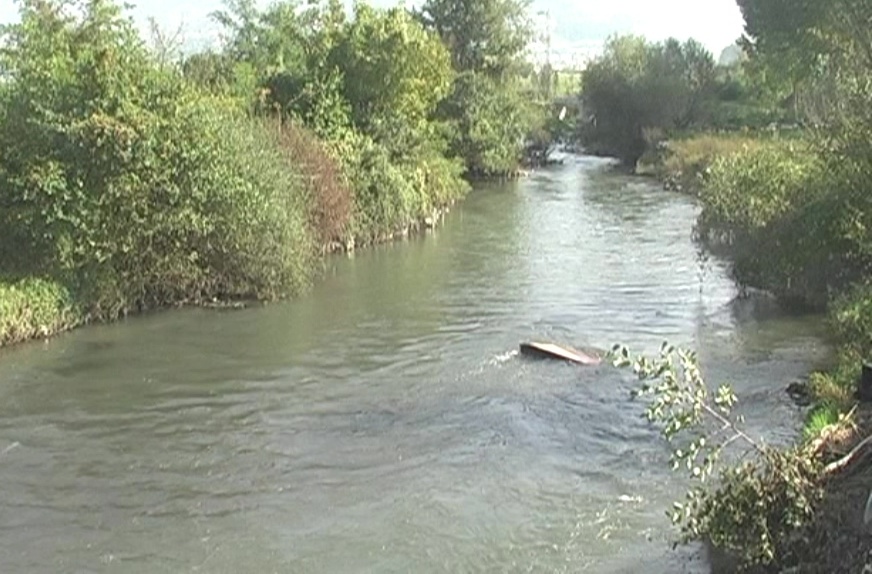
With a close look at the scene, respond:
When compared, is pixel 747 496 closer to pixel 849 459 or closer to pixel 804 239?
pixel 849 459

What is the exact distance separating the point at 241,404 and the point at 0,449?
4438mm

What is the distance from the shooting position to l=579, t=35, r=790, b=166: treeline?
76188mm

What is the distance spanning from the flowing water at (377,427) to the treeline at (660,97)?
44.3 metres

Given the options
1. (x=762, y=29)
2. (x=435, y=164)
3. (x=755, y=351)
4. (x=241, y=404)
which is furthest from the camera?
(x=762, y=29)

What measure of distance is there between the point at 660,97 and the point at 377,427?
62636 mm

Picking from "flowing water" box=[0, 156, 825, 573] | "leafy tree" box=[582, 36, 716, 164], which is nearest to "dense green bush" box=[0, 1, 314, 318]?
"flowing water" box=[0, 156, 825, 573]

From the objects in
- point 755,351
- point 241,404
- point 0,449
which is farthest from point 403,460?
point 755,351

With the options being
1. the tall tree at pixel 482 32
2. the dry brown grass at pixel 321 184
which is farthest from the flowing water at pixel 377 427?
the tall tree at pixel 482 32

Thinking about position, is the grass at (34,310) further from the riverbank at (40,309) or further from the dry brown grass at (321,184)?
the dry brown grass at (321,184)

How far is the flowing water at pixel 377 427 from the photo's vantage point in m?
14.7

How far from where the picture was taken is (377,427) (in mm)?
19547

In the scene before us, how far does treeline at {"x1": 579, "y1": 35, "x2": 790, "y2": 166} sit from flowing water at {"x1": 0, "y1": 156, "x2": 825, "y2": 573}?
44346 mm

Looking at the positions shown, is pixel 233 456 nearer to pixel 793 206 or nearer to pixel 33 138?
pixel 33 138

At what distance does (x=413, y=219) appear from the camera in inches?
1740
